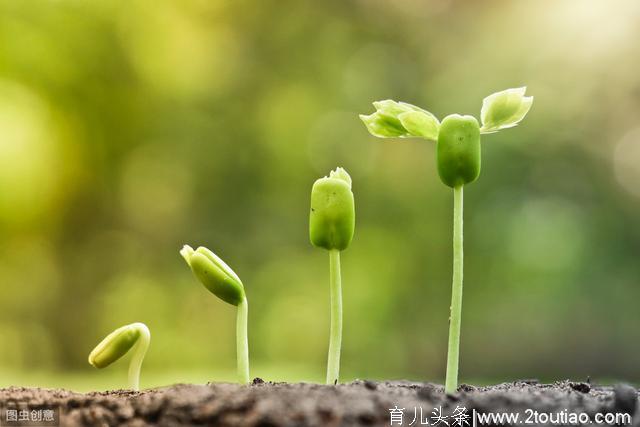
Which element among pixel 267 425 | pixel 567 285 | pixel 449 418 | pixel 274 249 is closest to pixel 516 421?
→ pixel 449 418

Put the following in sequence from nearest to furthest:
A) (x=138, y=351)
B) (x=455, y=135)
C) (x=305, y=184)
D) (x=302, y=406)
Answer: (x=302, y=406) < (x=455, y=135) < (x=138, y=351) < (x=305, y=184)

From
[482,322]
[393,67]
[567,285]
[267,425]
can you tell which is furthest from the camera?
[393,67]

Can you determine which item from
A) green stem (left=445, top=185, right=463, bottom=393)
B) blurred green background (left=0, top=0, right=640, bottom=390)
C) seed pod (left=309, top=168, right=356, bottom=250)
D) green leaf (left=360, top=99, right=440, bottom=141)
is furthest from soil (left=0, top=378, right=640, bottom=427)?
blurred green background (left=0, top=0, right=640, bottom=390)

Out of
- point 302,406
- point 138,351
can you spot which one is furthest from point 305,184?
point 302,406

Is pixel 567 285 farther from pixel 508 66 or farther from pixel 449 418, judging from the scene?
pixel 449 418

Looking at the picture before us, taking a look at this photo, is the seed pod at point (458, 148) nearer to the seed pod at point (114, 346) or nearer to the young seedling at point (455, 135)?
the young seedling at point (455, 135)

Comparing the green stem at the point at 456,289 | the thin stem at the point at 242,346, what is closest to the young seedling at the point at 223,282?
the thin stem at the point at 242,346

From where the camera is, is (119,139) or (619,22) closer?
(619,22)

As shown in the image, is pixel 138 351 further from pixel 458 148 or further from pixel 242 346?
pixel 458 148

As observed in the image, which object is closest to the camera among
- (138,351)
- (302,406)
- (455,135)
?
(302,406)
